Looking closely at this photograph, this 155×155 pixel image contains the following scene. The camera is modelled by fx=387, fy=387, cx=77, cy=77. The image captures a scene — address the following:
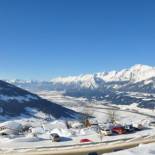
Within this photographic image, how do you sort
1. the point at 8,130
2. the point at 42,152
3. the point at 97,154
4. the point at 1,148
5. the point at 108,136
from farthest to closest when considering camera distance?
the point at 8,130 < the point at 108,136 < the point at 1,148 < the point at 42,152 < the point at 97,154

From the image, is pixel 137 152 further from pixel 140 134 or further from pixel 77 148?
pixel 140 134

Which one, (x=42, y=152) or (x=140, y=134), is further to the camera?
(x=140, y=134)

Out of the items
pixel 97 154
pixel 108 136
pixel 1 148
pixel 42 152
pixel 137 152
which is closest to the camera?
pixel 137 152

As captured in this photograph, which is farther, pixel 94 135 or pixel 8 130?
pixel 8 130

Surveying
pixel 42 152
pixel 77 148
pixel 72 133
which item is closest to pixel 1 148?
pixel 42 152

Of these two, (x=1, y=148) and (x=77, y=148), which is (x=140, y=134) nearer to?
(x=77, y=148)

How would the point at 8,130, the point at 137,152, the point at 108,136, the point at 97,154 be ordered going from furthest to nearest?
the point at 8,130
the point at 108,136
the point at 97,154
the point at 137,152

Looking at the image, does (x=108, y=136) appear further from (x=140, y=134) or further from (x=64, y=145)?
(x=64, y=145)

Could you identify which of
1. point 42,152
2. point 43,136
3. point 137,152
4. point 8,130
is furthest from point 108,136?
point 137,152
